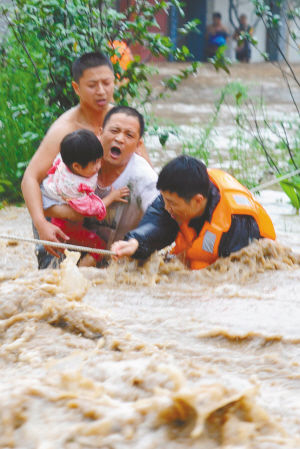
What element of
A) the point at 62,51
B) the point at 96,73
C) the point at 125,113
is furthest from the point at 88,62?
the point at 62,51

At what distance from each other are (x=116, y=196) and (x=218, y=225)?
76cm

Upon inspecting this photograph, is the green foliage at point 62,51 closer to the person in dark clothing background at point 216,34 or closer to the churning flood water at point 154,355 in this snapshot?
the churning flood water at point 154,355

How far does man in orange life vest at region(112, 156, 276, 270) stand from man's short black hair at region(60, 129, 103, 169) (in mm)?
465

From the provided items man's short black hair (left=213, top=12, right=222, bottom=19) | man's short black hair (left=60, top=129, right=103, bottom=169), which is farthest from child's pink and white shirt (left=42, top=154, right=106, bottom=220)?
man's short black hair (left=213, top=12, right=222, bottom=19)

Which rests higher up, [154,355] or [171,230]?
[171,230]

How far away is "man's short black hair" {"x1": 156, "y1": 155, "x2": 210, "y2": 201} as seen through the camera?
12.4 feet

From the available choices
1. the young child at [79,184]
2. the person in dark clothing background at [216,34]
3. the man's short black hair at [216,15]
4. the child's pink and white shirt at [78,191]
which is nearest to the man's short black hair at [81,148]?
the young child at [79,184]

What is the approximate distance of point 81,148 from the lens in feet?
13.4

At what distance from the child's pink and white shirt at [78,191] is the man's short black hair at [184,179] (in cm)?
52

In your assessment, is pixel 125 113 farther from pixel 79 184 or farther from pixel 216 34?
pixel 216 34

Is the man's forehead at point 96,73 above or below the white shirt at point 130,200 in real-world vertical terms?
above

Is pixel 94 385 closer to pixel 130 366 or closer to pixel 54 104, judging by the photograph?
pixel 130 366

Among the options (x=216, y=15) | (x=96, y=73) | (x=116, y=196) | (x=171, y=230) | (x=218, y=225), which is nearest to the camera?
(x=218, y=225)

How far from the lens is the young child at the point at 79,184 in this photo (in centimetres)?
412
